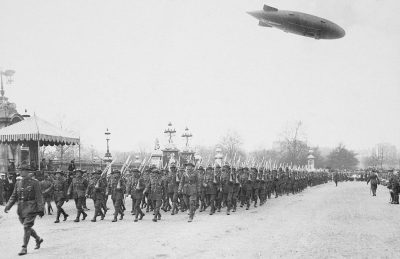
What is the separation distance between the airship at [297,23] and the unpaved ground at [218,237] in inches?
368

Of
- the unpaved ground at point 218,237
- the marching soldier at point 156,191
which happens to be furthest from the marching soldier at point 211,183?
the marching soldier at point 156,191

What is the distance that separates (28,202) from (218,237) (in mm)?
4512

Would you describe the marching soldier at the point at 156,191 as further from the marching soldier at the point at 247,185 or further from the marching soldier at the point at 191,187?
the marching soldier at the point at 247,185

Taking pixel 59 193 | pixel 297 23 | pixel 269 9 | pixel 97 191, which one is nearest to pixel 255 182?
pixel 297 23

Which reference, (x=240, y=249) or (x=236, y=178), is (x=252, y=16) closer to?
(x=236, y=178)

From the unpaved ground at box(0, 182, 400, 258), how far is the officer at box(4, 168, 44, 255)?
561 millimetres

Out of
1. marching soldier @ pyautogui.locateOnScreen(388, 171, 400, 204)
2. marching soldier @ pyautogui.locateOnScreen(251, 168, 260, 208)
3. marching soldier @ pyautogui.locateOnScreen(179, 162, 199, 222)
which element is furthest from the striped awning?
marching soldier @ pyautogui.locateOnScreen(388, 171, 400, 204)

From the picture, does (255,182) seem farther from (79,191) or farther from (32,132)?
(32,132)

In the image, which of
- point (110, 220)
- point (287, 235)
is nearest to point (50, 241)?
point (110, 220)

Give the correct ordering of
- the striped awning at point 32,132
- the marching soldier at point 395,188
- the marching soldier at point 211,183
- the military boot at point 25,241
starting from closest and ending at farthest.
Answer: the military boot at point 25,241 → the marching soldier at point 211,183 → the striped awning at point 32,132 → the marching soldier at point 395,188

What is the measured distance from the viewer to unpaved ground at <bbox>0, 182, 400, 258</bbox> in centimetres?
852

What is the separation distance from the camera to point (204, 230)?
448 inches

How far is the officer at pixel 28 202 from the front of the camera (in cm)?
870

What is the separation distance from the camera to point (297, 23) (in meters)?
19.5
